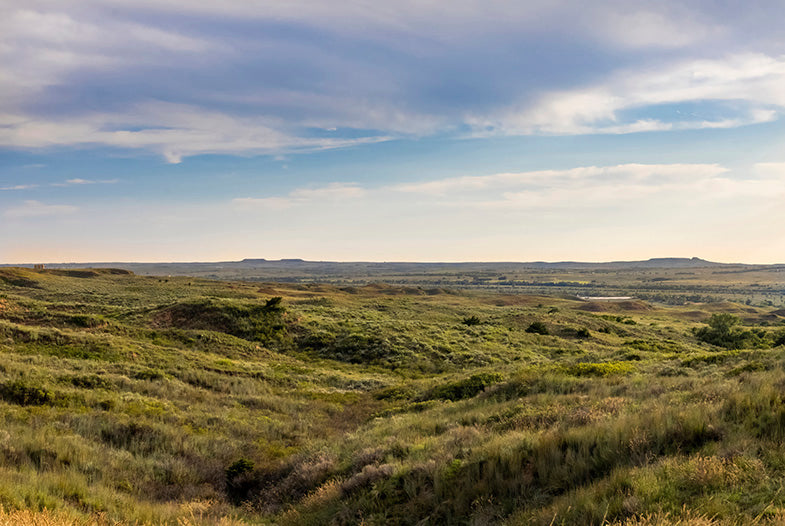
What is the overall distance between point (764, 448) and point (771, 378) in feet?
14.0

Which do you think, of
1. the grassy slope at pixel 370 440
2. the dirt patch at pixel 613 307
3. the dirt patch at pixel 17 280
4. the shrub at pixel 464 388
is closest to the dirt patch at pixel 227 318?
the grassy slope at pixel 370 440

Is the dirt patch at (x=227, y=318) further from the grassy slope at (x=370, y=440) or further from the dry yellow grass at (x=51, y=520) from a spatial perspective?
the dry yellow grass at (x=51, y=520)

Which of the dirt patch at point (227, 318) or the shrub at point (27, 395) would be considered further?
the dirt patch at point (227, 318)

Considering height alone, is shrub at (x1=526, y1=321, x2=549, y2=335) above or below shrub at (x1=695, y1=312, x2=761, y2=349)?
above

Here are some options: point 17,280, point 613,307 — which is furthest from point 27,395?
point 613,307

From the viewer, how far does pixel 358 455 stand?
31.5ft

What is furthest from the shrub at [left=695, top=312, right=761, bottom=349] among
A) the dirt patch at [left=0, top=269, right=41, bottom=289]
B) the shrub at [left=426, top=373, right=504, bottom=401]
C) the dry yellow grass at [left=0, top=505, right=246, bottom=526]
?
the dirt patch at [left=0, top=269, right=41, bottom=289]

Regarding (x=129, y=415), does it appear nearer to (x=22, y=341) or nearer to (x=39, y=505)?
(x=39, y=505)

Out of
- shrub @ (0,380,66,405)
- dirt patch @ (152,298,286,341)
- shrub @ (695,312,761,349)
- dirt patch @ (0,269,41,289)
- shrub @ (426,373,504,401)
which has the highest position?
dirt patch @ (0,269,41,289)

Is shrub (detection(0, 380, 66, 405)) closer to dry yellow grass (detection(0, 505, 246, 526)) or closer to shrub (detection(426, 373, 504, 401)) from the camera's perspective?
dry yellow grass (detection(0, 505, 246, 526))

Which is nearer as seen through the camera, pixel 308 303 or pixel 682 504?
pixel 682 504

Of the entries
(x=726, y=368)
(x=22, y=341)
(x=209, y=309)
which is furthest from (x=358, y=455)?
(x=209, y=309)

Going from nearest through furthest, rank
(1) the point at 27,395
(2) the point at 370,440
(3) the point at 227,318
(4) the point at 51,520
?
(4) the point at 51,520 → (2) the point at 370,440 → (1) the point at 27,395 → (3) the point at 227,318

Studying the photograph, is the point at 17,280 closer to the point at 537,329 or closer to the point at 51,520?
the point at 537,329
